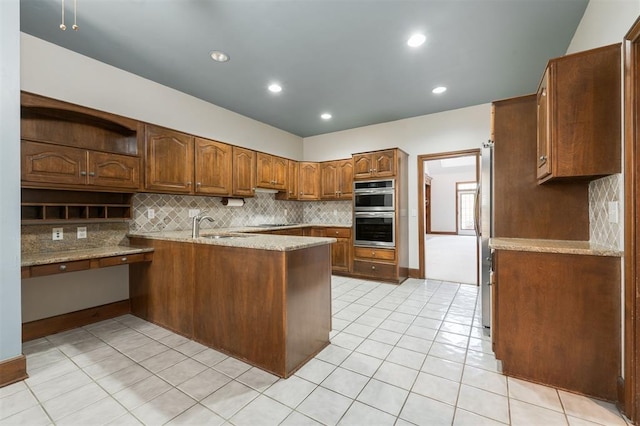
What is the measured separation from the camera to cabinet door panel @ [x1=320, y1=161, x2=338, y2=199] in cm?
530

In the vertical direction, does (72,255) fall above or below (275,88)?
below

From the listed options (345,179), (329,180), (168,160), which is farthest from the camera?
(329,180)

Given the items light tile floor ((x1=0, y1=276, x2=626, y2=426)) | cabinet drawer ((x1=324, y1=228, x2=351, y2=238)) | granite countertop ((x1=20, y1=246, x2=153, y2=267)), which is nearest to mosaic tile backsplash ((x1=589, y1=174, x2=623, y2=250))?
light tile floor ((x1=0, y1=276, x2=626, y2=426))

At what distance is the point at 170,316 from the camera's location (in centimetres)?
272

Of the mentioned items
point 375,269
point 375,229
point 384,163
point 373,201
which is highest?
point 384,163

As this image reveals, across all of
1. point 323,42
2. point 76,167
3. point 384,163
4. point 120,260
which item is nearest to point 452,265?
point 384,163

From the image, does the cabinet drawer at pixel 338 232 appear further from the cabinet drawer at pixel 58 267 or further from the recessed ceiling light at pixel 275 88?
the cabinet drawer at pixel 58 267

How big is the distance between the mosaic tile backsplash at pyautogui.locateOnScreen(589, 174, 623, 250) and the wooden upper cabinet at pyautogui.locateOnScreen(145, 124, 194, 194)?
3.99 meters

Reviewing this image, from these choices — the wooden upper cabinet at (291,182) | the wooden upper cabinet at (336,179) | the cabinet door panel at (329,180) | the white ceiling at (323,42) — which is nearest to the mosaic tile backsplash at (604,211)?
the white ceiling at (323,42)

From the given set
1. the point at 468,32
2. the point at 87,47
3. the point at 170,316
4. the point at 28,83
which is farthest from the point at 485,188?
the point at 28,83

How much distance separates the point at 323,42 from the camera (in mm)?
2637

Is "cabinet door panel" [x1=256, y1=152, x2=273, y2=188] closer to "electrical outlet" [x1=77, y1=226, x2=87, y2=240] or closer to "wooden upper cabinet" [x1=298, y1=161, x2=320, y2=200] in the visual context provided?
"wooden upper cabinet" [x1=298, y1=161, x2=320, y2=200]

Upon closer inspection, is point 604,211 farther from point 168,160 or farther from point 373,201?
point 168,160

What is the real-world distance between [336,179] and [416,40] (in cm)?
293
